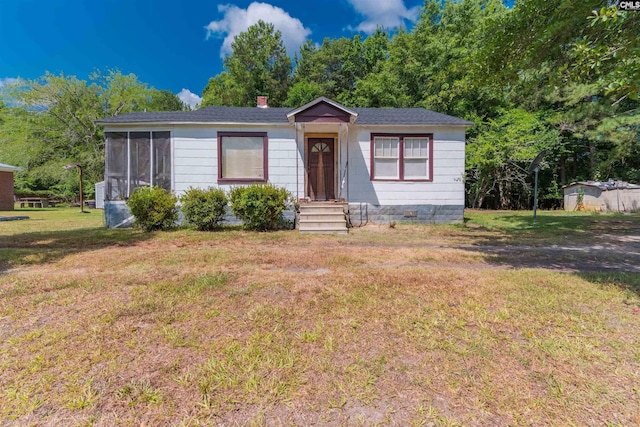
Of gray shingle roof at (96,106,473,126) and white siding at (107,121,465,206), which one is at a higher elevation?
gray shingle roof at (96,106,473,126)

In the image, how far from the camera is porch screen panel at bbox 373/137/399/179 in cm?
1043

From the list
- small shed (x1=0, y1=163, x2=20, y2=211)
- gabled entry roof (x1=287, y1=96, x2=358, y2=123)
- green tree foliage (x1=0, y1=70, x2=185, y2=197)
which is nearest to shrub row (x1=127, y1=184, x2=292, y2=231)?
gabled entry roof (x1=287, y1=96, x2=358, y2=123)

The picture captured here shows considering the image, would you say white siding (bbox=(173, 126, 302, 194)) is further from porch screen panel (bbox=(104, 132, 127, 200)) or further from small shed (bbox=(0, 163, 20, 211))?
small shed (bbox=(0, 163, 20, 211))

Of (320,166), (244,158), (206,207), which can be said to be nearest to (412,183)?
(320,166)

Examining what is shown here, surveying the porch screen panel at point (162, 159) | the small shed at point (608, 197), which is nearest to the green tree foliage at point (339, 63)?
the porch screen panel at point (162, 159)

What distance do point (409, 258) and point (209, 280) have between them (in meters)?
3.43

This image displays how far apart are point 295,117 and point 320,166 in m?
2.15

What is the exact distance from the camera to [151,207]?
27.9ft

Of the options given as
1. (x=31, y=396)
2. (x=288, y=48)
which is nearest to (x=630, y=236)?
(x=31, y=396)

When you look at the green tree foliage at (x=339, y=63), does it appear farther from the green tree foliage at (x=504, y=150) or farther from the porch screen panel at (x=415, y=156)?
the porch screen panel at (x=415, y=156)

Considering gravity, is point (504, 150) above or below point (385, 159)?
above

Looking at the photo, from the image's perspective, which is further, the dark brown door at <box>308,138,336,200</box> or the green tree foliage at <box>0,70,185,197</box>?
the green tree foliage at <box>0,70,185,197</box>

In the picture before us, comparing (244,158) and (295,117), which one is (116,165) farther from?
(295,117)

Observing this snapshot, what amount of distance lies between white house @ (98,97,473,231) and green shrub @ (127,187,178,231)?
4.50ft
